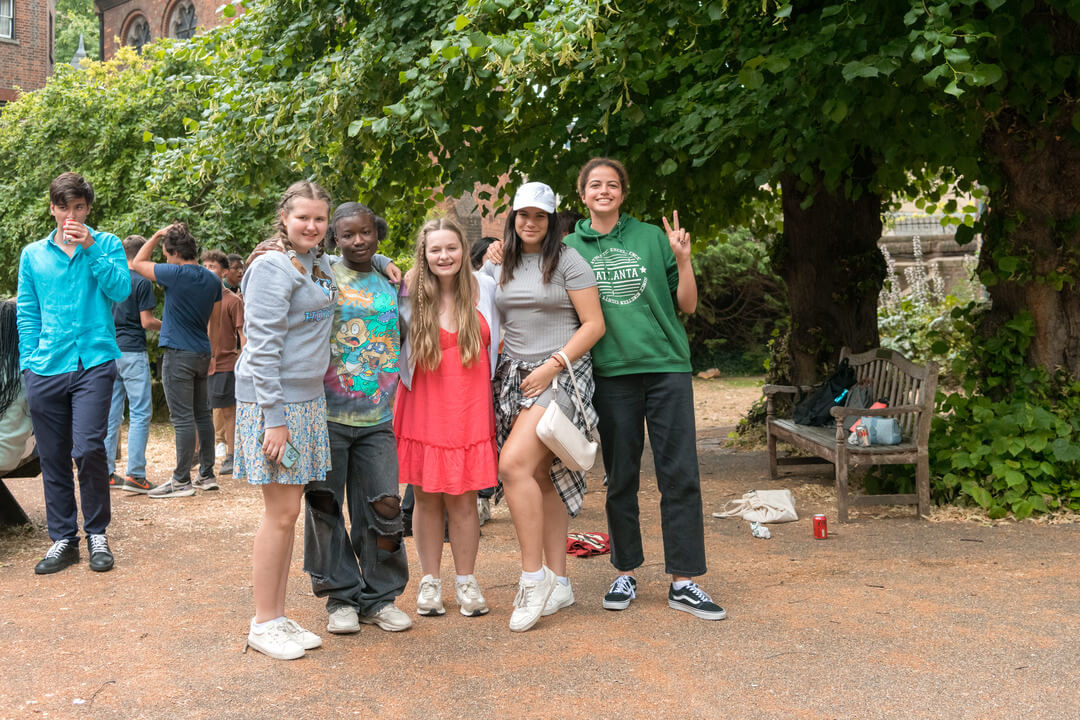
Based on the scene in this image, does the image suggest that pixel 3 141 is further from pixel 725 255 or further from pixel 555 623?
pixel 555 623

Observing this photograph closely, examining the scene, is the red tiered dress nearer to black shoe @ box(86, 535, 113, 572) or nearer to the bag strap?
the bag strap

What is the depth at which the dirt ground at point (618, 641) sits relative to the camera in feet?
12.1

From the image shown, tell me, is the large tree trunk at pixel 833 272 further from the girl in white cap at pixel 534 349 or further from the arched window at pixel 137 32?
the arched window at pixel 137 32

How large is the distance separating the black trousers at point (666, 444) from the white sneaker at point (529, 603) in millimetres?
574

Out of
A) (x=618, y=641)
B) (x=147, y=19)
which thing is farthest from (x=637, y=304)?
(x=147, y=19)

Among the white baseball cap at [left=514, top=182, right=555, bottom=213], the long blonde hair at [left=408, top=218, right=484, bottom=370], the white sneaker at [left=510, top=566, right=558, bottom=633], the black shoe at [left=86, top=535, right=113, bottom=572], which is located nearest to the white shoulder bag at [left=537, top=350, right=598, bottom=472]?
the long blonde hair at [left=408, top=218, right=484, bottom=370]

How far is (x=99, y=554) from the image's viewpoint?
586cm

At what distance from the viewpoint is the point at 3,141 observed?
53.4 feet

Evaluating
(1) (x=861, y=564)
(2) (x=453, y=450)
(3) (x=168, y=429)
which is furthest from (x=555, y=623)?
(3) (x=168, y=429)

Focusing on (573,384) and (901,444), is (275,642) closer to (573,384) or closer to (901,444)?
(573,384)

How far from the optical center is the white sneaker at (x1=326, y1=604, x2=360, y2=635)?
14.8 feet

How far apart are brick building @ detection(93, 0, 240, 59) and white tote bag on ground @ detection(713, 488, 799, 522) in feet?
82.8

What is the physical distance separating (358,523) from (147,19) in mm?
30492

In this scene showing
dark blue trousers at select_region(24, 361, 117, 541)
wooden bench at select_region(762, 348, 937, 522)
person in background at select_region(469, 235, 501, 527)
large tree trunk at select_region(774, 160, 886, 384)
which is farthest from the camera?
large tree trunk at select_region(774, 160, 886, 384)
